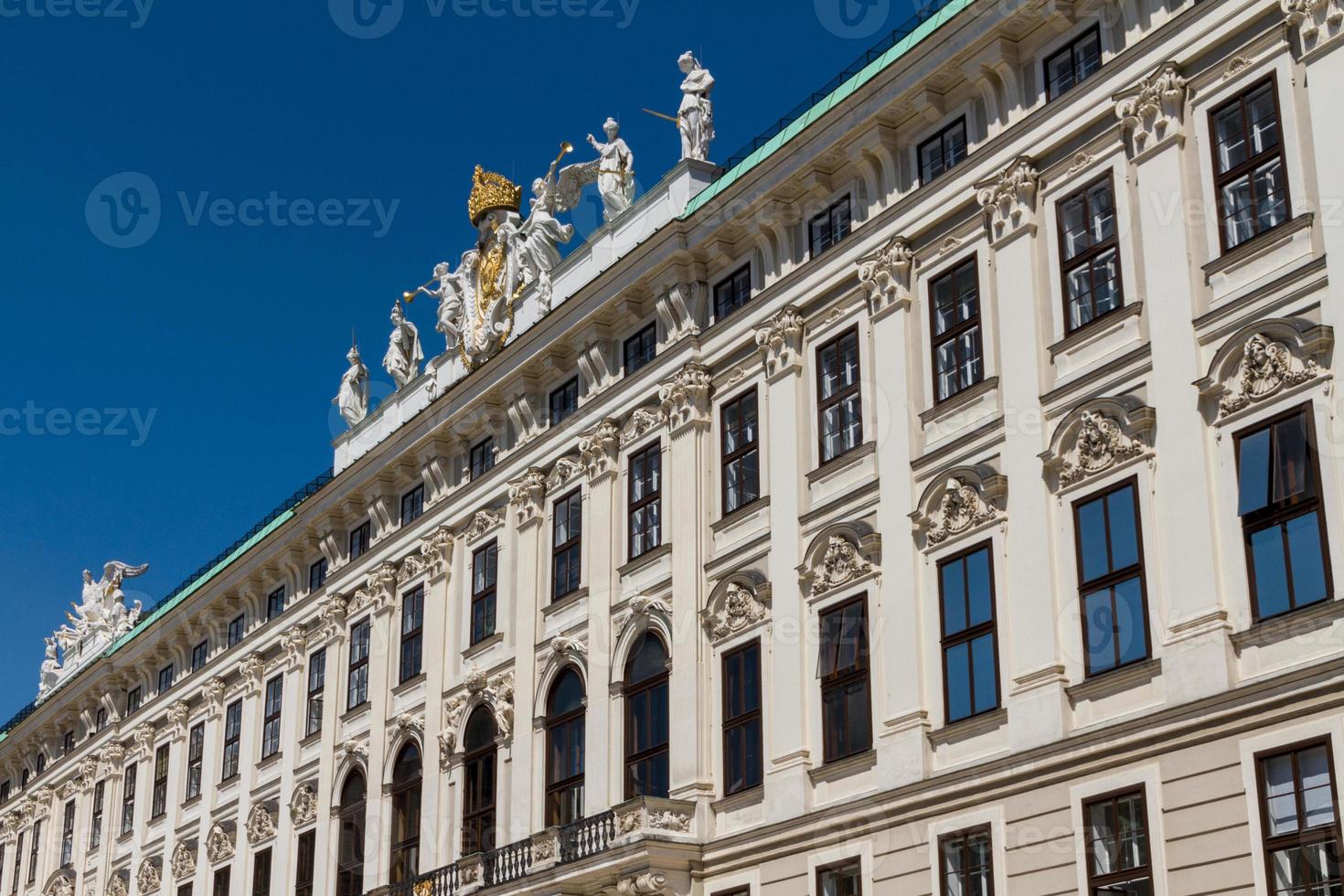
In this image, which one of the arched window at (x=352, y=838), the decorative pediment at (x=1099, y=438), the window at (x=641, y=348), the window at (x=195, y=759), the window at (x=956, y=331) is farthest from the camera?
the window at (x=195, y=759)

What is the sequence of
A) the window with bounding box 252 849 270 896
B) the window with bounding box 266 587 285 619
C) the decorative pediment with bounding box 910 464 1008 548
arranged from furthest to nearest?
the window with bounding box 266 587 285 619 < the window with bounding box 252 849 270 896 < the decorative pediment with bounding box 910 464 1008 548

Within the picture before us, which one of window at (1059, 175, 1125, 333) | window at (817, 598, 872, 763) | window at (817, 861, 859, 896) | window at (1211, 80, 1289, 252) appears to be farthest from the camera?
window at (817, 598, 872, 763)

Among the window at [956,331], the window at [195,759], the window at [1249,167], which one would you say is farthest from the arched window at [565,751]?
the window at [195,759]

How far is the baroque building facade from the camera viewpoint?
23.3 meters

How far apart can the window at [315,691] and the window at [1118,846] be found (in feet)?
77.7

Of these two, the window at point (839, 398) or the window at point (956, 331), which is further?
the window at point (839, 398)

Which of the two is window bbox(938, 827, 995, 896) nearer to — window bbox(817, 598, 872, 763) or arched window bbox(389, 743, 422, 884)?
window bbox(817, 598, 872, 763)

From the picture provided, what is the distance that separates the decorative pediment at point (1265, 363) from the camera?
901 inches

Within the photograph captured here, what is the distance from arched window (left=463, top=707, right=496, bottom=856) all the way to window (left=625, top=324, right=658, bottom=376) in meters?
7.28

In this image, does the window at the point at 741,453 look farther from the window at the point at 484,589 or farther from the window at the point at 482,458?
the window at the point at 482,458

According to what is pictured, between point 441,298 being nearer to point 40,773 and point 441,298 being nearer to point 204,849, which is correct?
point 204,849

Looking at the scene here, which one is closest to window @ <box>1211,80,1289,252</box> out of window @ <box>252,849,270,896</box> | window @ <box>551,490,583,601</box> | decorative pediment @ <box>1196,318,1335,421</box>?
decorative pediment @ <box>1196,318,1335,421</box>

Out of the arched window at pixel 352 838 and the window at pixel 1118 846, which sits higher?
the arched window at pixel 352 838

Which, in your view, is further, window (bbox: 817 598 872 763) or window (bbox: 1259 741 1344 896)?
window (bbox: 817 598 872 763)
